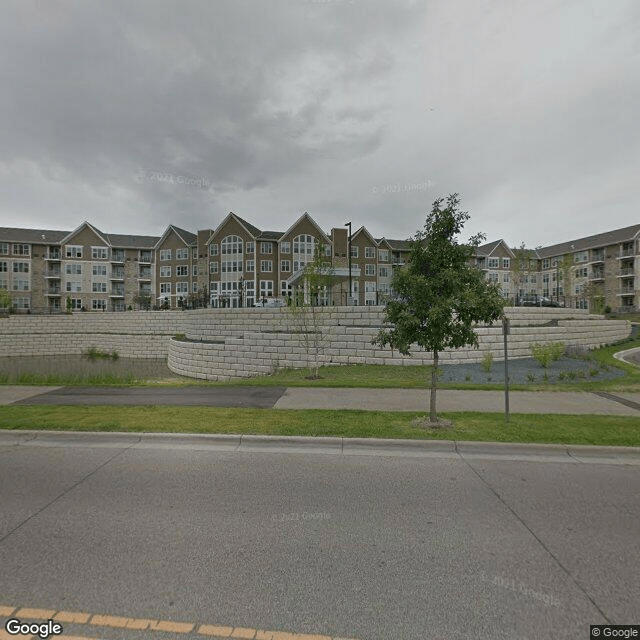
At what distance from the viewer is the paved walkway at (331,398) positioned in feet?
30.8

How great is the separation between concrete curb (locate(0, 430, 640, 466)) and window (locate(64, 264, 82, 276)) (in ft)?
215

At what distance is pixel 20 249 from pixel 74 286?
9.71 metres

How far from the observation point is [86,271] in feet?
207

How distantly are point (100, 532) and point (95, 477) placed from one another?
172 centimetres

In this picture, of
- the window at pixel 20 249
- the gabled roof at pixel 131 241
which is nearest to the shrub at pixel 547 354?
the gabled roof at pixel 131 241

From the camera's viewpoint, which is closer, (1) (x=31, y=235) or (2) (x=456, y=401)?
(2) (x=456, y=401)

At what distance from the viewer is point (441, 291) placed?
7.69m

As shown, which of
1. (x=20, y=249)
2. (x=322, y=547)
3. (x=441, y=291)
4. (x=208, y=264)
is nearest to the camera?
(x=322, y=547)

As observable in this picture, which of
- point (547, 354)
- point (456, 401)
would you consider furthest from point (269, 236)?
point (456, 401)

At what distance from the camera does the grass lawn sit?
692 centimetres

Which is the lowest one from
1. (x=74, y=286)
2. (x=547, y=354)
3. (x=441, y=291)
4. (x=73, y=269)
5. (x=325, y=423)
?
(x=325, y=423)

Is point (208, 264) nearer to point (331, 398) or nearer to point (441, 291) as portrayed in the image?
point (331, 398)

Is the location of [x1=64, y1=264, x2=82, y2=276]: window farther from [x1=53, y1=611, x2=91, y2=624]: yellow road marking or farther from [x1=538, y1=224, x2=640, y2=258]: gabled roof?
[x1=538, y1=224, x2=640, y2=258]: gabled roof

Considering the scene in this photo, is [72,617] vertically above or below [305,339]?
below
